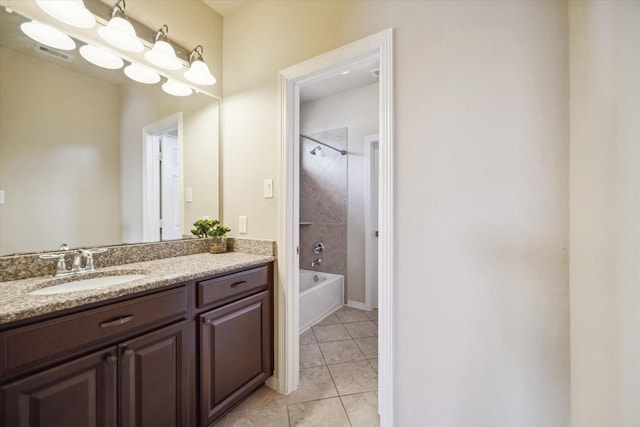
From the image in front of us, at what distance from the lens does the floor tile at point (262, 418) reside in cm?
136

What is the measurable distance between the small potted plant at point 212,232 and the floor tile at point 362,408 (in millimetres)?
1298

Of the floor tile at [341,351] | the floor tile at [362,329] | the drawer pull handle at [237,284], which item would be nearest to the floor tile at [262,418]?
the floor tile at [341,351]

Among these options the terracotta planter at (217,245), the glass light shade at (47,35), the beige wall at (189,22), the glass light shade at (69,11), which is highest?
the beige wall at (189,22)

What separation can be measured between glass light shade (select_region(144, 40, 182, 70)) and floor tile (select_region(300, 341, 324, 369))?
231 centimetres

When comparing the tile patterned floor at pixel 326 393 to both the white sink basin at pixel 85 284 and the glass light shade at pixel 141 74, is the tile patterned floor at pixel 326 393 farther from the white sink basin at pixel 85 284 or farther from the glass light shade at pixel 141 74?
the glass light shade at pixel 141 74

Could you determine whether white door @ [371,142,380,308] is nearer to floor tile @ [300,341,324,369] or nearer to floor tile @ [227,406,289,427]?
floor tile @ [300,341,324,369]

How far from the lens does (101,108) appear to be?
54.5 inches

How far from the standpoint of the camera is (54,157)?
1228 mm

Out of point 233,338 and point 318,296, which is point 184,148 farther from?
point 318,296

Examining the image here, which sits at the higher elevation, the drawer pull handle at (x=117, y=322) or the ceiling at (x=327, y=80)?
the ceiling at (x=327, y=80)

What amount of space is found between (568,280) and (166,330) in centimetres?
164

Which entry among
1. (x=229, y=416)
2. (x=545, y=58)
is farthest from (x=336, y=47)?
(x=229, y=416)

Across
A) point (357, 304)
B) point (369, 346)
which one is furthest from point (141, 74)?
→ point (357, 304)

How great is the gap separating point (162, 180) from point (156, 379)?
1182mm
